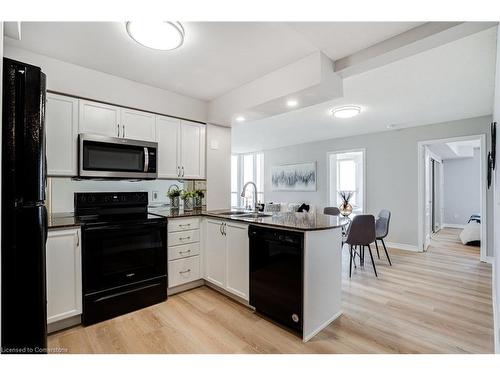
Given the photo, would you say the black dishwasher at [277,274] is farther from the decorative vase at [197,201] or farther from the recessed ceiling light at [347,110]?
the recessed ceiling light at [347,110]

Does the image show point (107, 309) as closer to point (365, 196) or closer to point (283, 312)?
point (283, 312)

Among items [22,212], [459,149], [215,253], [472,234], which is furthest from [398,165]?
[22,212]

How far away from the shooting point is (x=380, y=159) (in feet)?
16.2

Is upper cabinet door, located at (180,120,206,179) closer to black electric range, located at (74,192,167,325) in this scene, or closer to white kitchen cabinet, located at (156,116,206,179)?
white kitchen cabinet, located at (156,116,206,179)

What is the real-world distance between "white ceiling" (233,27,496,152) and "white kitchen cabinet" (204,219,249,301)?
6.61 ft

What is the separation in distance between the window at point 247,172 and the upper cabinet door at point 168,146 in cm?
504

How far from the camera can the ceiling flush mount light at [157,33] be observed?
1600 mm

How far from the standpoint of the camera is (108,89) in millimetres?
2416

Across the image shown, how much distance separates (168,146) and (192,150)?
1.02 ft

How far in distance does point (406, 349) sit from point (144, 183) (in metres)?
2.95

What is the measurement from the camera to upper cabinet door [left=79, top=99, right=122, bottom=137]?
229 centimetres

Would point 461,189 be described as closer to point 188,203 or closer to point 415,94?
point 415,94

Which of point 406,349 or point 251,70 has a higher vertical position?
point 251,70
